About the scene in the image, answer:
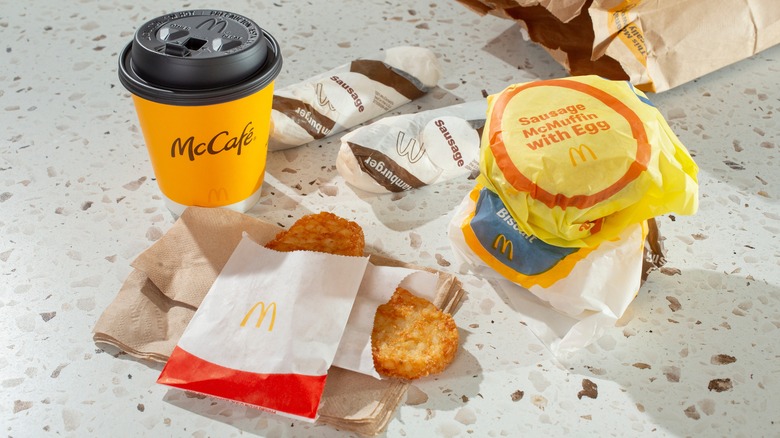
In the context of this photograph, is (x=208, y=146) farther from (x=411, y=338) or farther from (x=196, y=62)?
(x=411, y=338)

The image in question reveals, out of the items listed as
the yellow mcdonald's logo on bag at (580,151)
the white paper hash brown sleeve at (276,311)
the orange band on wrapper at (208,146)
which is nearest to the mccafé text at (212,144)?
the orange band on wrapper at (208,146)

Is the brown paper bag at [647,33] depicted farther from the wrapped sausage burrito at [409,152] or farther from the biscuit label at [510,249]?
the biscuit label at [510,249]

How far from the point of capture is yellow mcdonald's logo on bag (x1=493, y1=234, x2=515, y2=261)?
0.86m

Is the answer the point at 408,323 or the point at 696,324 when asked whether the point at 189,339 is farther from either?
the point at 696,324

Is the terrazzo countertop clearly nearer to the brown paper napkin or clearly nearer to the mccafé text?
the brown paper napkin

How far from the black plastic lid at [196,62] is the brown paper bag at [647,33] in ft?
1.61

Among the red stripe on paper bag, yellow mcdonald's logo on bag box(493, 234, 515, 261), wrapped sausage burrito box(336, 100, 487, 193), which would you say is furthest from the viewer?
wrapped sausage burrito box(336, 100, 487, 193)

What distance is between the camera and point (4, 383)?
78cm

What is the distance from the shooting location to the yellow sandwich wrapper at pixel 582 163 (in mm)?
753

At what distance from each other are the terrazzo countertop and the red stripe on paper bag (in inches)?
1.1

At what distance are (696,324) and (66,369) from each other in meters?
0.72

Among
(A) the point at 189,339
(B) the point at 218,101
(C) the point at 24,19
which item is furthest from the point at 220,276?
(C) the point at 24,19

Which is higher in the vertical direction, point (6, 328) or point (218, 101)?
point (218, 101)

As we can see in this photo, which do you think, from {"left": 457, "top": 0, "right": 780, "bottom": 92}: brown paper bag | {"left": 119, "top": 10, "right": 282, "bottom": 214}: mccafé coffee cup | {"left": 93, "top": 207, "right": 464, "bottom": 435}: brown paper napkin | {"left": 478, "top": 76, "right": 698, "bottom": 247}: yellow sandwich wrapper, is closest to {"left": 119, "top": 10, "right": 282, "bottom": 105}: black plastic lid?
{"left": 119, "top": 10, "right": 282, "bottom": 214}: mccafé coffee cup
